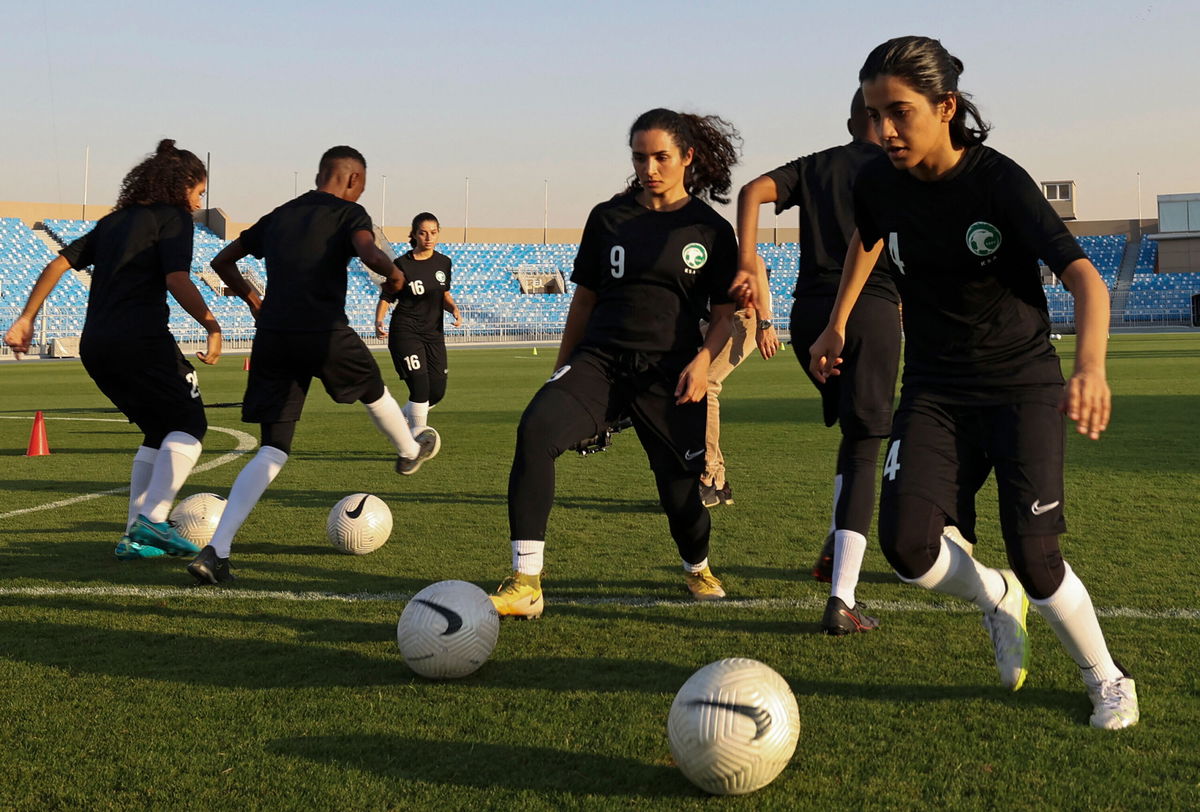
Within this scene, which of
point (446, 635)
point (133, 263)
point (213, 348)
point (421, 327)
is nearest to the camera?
point (446, 635)

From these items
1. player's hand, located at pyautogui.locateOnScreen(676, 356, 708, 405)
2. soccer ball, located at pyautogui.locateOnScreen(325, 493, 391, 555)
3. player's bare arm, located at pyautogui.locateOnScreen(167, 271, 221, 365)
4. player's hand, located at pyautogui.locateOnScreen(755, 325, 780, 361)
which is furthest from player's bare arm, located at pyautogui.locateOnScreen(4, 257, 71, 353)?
player's hand, located at pyautogui.locateOnScreen(755, 325, 780, 361)

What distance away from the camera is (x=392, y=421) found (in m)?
7.39

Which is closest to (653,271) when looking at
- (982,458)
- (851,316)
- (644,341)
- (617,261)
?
(617,261)

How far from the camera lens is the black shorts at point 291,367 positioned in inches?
241

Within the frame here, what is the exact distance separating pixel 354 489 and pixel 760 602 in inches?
183

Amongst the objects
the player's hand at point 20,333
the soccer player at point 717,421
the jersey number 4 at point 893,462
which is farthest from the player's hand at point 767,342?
the player's hand at point 20,333

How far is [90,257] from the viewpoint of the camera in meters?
6.42

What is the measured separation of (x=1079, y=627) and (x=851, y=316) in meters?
1.85

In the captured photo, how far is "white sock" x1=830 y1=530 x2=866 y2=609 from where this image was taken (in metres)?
4.75

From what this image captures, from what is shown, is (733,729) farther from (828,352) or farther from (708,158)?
(708,158)

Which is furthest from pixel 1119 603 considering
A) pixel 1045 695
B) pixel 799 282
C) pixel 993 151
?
pixel 993 151

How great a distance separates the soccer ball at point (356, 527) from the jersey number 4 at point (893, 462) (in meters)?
3.41

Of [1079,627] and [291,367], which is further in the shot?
[291,367]

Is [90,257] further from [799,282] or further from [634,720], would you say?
[634,720]
